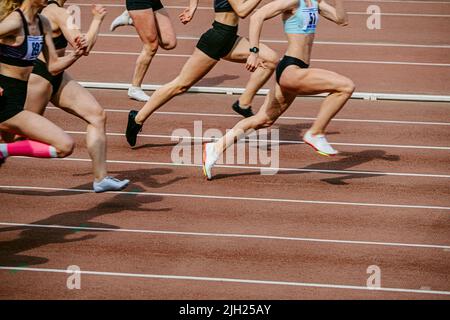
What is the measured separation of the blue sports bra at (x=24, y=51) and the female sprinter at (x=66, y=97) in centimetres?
52

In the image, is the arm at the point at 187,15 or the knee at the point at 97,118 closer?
the knee at the point at 97,118

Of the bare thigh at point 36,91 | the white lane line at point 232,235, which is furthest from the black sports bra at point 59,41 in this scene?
the white lane line at point 232,235

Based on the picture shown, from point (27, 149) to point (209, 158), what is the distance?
112 inches

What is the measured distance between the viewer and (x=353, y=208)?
434 inches

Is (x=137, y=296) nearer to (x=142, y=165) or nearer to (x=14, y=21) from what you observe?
(x=14, y=21)

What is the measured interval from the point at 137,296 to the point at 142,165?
13.2ft

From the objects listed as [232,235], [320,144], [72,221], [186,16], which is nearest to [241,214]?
[232,235]

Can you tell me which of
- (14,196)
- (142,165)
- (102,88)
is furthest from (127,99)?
(14,196)

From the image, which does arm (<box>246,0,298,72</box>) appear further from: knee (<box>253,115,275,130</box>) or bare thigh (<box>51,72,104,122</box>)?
bare thigh (<box>51,72,104,122</box>)

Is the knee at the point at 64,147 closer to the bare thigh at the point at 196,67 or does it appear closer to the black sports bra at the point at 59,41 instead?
the black sports bra at the point at 59,41

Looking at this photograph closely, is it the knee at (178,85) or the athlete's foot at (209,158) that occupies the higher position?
the knee at (178,85)

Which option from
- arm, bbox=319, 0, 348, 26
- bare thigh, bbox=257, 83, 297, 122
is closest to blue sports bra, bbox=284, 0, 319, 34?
arm, bbox=319, 0, 348, 26

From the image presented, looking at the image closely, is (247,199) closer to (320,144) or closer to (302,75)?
(320,144)

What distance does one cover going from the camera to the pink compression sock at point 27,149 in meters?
9.50
